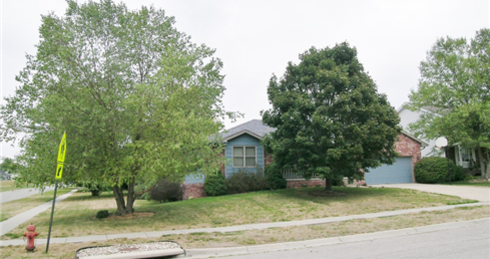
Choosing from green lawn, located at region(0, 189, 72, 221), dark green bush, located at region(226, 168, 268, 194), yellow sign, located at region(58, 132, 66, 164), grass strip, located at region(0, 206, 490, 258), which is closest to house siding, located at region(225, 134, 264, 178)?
dark green bush, located at region(226, 168, 268, 194)

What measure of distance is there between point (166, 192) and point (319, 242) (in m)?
12.4

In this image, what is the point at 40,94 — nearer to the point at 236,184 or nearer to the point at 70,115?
the point at 70,115

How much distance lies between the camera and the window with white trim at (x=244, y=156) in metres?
21.5

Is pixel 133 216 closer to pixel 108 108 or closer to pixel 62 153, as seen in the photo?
pixel 108 108

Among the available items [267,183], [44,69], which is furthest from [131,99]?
[267,183]

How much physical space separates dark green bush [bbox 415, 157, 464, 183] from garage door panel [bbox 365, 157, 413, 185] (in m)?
0.70

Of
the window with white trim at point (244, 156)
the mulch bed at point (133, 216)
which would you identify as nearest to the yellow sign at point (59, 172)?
the mulch bed at point (133, 216)

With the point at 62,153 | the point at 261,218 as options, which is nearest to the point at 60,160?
the point at 62,153

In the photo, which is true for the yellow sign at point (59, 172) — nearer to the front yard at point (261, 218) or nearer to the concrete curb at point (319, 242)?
the front yard at point (261, 218)

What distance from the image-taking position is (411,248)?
26.2 feet

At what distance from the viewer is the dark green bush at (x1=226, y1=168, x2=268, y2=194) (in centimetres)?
2017

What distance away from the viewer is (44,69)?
12.5 metres

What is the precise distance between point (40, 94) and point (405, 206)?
49.2 feet

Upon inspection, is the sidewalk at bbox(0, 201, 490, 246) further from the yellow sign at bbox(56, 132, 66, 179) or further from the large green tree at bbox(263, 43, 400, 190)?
the large green tree at bbox(263, 43, 400, 190)
